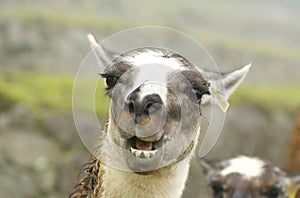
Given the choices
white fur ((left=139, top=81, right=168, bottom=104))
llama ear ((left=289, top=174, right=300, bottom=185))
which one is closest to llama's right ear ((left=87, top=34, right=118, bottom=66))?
white fur ((left=139, top=81, right=168, bottom=104))

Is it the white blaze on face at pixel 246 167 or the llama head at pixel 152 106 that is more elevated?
the llama head at pixel 152 106

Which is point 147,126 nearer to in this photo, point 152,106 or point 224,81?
point 152,106

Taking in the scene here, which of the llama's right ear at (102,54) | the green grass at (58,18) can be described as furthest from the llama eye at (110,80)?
the green grass at (58,18)

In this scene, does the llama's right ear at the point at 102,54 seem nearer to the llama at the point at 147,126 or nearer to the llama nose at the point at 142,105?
the llama at the point at 147,126

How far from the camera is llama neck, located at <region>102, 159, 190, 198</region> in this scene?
13.9 ft

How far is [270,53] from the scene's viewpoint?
18047mm

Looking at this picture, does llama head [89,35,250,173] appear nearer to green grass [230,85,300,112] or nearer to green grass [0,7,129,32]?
green grass [230,85,300,112]

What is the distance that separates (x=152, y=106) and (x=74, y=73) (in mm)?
10943

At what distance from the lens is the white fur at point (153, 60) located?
4.22 metres

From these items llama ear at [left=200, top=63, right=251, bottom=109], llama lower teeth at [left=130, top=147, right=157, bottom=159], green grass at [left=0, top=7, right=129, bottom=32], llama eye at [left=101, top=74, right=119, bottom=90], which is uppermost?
llama eye at [left=101, top=74, right=119, bottom=90]

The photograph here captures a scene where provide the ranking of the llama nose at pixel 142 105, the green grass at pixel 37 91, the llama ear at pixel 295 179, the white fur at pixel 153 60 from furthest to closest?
the green grass at pixel 37 91
the llama ear at pixel 295 179
the white fur at pixel 153 60
the llama nose at pixel 142 105

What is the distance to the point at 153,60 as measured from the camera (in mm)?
4234

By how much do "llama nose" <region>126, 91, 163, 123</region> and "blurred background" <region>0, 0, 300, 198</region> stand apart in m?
6.27

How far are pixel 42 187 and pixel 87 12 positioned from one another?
580 centimetres
